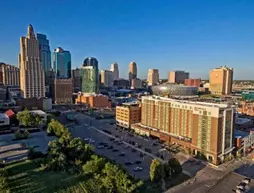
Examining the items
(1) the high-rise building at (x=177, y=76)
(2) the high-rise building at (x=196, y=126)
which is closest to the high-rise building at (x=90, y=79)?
(2) the high-rise building at (x=196, y=126)

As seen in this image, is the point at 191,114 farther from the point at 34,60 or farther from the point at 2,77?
the point at 2,77

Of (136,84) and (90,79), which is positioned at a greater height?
(90,79)

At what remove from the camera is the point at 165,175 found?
66.6 feet

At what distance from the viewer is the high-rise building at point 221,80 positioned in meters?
93.5

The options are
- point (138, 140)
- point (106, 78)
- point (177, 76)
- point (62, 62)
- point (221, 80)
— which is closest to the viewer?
point (138, 140)

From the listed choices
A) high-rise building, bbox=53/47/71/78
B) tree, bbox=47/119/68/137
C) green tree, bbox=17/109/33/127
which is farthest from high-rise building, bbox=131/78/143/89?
tree, bbox=47/119/68/137

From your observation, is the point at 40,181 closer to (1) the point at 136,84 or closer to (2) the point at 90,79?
(2) the point at 90,79

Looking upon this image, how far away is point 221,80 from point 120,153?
8208 cm

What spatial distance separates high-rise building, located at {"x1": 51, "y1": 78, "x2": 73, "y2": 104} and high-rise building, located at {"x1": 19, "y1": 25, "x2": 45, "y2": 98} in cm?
539

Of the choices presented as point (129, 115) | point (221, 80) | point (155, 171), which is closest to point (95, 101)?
point (129, 115)

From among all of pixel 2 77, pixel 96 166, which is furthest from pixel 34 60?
pixel 96 166

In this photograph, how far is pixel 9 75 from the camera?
3679 inches

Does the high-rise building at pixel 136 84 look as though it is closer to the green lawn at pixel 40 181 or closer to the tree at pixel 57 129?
the tree at pixel 57 129

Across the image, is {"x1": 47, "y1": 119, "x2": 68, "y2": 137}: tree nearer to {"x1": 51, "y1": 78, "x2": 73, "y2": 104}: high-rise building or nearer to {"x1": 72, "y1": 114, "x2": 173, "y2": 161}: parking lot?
{"x1": 72, "y1": 114, "x2": 173, "y2": 161}: parking lot
